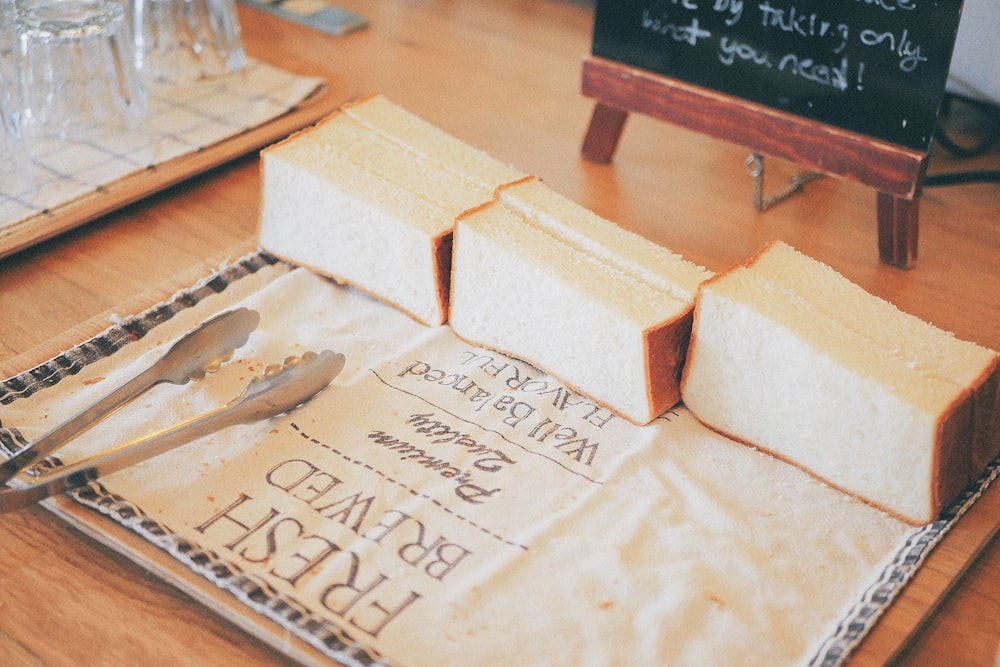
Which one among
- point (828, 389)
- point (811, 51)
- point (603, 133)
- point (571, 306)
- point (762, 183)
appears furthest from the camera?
point (603, 133)

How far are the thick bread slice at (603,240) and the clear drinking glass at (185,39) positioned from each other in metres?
0.76

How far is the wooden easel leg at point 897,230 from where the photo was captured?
1.29 meters

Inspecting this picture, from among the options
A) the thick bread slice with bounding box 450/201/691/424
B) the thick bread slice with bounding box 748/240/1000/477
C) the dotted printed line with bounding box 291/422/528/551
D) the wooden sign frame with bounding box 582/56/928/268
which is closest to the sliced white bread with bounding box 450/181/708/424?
the thick bread slice with bounding box 450/201/691/424

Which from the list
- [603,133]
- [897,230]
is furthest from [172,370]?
[897,230]

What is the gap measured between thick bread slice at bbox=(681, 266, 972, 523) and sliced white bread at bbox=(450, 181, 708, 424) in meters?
0.05

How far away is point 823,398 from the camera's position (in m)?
0.92

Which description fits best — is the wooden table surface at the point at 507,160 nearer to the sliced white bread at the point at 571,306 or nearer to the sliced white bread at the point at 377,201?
the sliced white bread at the point at 377,201

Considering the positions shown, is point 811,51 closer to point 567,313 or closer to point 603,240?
point 603,240

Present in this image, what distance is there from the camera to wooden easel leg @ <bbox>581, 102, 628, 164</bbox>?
1542mm

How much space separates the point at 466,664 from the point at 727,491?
0.32 m

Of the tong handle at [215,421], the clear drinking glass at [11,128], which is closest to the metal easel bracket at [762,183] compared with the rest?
the tong handle at [215,421]

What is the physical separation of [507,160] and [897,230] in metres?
0.60

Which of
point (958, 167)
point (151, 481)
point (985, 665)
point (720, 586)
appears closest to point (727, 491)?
point (720, 586)

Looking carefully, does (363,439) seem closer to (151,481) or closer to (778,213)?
(151,481)
